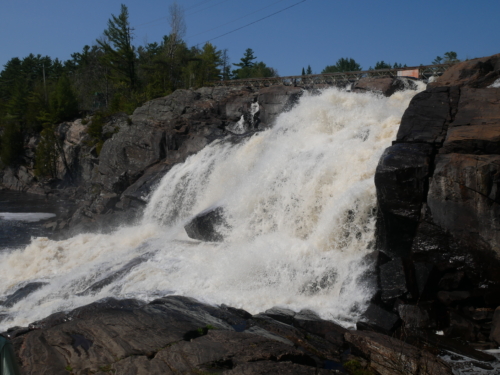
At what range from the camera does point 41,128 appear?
155ft

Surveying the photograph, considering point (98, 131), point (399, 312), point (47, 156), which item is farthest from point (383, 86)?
point (47, 156)

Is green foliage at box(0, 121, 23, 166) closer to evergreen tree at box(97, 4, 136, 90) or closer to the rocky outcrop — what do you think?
evergreen tree at box(97, 4, 136, 90)

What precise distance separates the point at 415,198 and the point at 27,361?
948cm

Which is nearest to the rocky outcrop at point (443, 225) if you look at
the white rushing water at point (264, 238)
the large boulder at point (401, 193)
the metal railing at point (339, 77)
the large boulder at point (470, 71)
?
the large boulder at point (401, 193)

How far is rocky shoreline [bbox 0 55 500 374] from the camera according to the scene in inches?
296

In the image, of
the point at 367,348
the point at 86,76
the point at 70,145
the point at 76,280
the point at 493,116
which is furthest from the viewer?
the point at 86,76

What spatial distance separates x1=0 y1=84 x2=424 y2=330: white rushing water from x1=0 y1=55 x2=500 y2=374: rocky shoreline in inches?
39.6

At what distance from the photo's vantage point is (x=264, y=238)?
14.8m

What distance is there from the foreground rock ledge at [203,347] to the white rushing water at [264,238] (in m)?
1.71

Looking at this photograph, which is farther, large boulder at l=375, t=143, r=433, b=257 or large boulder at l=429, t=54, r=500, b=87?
large boulder at l=429, t=54, r=500, b=87

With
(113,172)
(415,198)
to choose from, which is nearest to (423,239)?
(415,198)

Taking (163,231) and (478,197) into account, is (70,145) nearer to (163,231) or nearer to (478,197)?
(163,231)

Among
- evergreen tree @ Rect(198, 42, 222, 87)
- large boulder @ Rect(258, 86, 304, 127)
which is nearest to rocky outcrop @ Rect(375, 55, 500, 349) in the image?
large boulder @ Rect(258, 86, 304, 127)

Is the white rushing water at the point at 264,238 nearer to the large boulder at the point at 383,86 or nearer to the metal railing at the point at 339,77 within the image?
the large boulder at the point at 383,86
